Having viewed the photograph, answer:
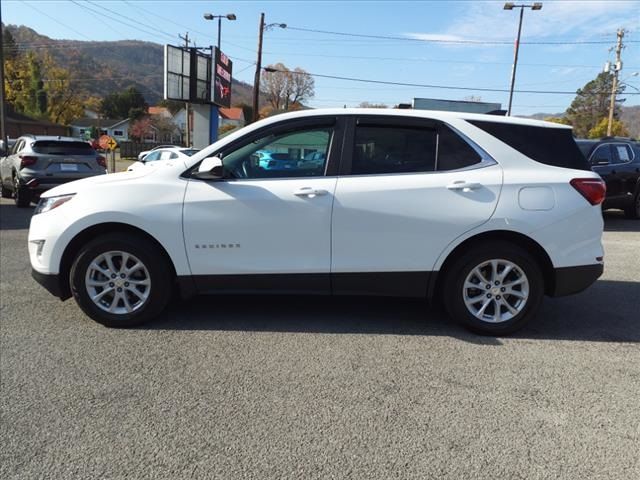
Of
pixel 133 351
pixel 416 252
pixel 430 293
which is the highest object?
pixel 416 252

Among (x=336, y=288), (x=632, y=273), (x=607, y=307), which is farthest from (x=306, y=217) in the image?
(x=632, y=273)

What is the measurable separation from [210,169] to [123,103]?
341 ft

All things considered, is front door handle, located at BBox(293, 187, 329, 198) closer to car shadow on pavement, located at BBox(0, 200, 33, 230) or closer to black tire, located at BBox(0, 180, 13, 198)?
car shadow on pavement, located at BBox(0, 200, 33, 230)

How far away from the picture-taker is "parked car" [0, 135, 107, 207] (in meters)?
11.5

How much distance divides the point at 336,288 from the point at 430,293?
776 mm

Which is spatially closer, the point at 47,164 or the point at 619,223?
the point at 619,223

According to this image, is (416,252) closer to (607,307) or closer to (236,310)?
(236,310)

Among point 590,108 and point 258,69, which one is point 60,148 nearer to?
point 258,69

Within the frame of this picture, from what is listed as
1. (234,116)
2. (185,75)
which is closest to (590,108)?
(234,116)

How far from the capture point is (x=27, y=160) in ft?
37.6

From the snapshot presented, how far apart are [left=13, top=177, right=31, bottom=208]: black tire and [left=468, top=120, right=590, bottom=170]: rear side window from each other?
35.7 ft

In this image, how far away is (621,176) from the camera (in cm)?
1089

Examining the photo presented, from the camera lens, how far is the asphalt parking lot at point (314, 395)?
8.27 ft

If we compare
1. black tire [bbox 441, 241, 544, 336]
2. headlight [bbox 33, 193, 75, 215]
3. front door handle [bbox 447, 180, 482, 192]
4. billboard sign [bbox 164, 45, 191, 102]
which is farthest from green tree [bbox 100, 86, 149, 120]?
black tire [bbox 441, 241, 544, 336]
